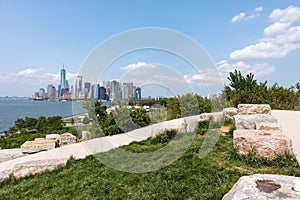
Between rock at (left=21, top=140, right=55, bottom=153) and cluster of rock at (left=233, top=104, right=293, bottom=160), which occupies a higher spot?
cluster of rock at (left=233, top=104, right=293, bottom=160)

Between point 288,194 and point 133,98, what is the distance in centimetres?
538

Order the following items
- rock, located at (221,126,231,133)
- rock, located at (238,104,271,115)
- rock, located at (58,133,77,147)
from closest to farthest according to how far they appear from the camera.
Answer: rock, located at (221,126,231,133)
rock, located at (238,104,271,115)
rock, located at (58,133,77,147)

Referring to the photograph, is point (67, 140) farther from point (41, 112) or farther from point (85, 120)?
point (41, 112)

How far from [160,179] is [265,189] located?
1.54 metres

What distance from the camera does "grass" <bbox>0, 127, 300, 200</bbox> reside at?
2770 millimetres

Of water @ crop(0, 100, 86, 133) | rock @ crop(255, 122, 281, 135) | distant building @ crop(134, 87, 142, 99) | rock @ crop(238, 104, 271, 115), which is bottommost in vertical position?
water @ crop(0, 100, 86, 133)

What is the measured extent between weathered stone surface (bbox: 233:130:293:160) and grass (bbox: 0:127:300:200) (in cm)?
10

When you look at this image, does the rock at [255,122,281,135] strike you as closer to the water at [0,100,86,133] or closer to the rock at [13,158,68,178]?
the rock at [13,158,68,178]

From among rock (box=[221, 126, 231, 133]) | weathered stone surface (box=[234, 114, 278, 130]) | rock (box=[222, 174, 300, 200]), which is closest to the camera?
rock (box=[222, 174, 300, 200])

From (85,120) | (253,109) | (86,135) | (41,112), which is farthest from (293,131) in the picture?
(41,112)

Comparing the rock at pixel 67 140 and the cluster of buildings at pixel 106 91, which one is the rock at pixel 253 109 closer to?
the cluster of buildings at pixel 106 91

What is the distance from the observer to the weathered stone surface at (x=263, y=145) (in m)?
3.41

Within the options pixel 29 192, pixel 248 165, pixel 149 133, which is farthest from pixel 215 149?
pixel 29 192

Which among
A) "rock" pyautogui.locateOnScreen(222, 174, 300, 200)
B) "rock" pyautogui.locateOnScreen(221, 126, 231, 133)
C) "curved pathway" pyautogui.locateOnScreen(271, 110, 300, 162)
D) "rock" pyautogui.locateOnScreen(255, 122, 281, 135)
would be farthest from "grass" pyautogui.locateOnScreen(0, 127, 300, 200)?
"rock" pyautogui.locateOnScreen(221, 126, 231, 133)
